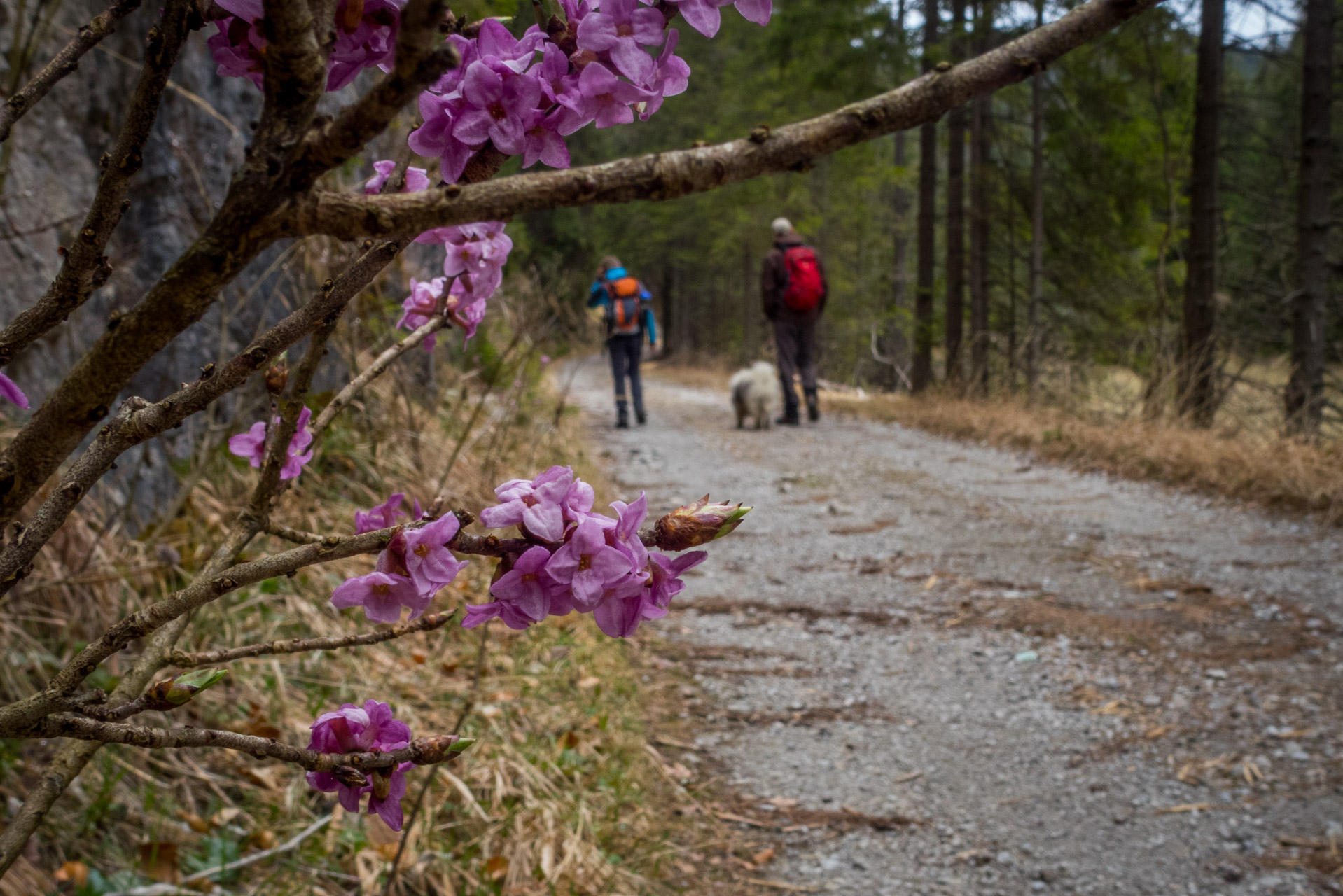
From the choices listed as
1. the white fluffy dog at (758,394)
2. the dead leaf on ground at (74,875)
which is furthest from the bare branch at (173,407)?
the white fluffy dog at (758,394)

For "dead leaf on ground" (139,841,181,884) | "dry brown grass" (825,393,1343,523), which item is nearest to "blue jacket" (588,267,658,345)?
"dry brown grass" (825,393,1343,523)

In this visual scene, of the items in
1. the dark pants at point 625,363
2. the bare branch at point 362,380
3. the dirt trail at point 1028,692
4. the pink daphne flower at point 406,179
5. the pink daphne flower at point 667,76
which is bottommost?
the dirt trail at point 1028,692

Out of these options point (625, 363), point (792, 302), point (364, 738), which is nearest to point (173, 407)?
point (364, 738)

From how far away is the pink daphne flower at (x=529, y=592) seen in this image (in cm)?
74

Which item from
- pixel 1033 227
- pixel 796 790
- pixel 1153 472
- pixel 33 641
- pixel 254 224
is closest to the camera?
pixel 254 224

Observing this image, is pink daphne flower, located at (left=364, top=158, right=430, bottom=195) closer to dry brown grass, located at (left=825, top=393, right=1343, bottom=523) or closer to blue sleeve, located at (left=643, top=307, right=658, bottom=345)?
dry brown grass, located at (left=825, top=393, right=1343, bottom=523)

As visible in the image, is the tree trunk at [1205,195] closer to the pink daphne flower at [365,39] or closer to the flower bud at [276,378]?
the flower bud at [276,378]

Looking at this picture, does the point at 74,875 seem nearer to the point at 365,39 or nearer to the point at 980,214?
the point at 365,39

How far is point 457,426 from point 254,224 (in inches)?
222

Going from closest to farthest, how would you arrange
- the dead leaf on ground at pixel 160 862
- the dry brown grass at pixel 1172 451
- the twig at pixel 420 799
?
the twig at pixel 420 799
the dead leaf on ground at pixel 160 862
the dry brown grass at pixel 1172 451

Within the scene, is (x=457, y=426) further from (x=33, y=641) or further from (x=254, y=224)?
(x=254, y=224)

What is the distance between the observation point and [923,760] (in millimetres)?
3277

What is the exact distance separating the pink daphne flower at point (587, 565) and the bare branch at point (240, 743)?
0.18m

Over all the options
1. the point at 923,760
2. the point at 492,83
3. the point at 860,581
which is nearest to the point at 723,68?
the point at 860,581
